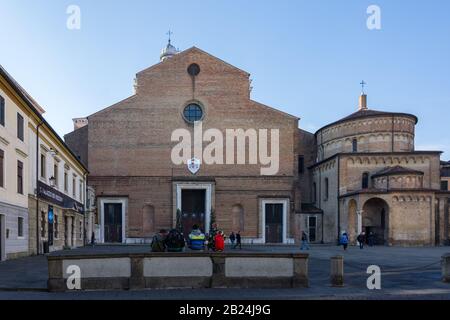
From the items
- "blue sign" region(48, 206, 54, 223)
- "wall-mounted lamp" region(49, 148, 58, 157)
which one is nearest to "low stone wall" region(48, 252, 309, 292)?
"blue sign" region(48, 206, 54, 223)

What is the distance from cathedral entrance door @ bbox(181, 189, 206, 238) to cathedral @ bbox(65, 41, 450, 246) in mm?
97

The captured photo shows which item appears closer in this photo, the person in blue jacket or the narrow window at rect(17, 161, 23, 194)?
the person in blue jacket

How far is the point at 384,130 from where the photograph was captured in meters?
51.6

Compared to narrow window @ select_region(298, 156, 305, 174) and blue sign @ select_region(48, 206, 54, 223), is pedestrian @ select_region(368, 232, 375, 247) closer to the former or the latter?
narrow window @ select_region(298, 156, 305, 174)

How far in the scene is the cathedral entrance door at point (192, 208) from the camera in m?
45.9

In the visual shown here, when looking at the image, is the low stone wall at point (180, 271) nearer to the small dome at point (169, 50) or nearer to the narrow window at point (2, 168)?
the narrow window at point (2, 168)

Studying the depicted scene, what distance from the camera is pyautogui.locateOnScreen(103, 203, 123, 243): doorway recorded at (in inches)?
1763

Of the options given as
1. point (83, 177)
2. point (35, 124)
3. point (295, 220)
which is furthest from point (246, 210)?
point (35, 124)

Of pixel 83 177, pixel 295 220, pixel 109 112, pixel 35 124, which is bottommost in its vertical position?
pixel 295 220

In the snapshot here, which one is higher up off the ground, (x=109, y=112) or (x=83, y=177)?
(x=109, y=112)

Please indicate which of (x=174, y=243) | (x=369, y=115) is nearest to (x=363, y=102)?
(x=369, y=115)

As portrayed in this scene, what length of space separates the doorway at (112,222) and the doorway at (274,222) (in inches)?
550

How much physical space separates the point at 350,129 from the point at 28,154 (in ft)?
125
